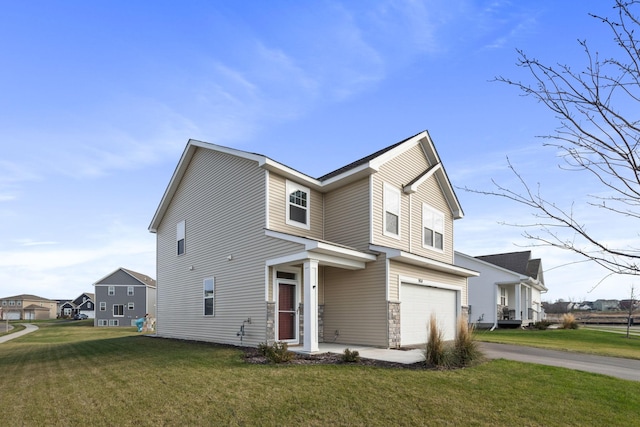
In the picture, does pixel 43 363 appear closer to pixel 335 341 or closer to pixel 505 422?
pixel 335 341

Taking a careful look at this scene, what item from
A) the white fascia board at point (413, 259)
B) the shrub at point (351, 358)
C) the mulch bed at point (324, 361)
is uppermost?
the white fascia board at point (413, 259)

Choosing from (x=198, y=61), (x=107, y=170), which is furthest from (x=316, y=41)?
(x=107, y=170)

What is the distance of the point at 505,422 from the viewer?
623cm

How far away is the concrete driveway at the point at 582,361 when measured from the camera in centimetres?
1036

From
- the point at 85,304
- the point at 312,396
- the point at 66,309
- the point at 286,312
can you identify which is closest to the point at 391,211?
the point at 286,312

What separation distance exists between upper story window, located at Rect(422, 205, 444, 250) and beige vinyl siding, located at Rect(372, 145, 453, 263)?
24 centimetres

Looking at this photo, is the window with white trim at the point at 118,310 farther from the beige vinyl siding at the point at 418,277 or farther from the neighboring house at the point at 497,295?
the beige vinyl siding at the point at 418,277

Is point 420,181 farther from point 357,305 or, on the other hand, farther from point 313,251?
point 313,251

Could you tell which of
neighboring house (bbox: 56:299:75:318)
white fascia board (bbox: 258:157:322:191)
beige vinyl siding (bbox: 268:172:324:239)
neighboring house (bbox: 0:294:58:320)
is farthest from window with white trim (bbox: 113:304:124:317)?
white fascia board (bbox: 258:157:322:191)

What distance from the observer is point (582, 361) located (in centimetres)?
1205

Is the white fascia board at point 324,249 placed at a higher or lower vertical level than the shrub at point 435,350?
higher

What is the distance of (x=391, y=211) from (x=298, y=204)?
3.36 m

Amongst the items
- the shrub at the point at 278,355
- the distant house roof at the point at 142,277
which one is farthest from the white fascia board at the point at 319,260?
the distant house roof at the point at 142,277

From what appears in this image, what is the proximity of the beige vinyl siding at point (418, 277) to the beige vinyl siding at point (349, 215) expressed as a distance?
1264mm
